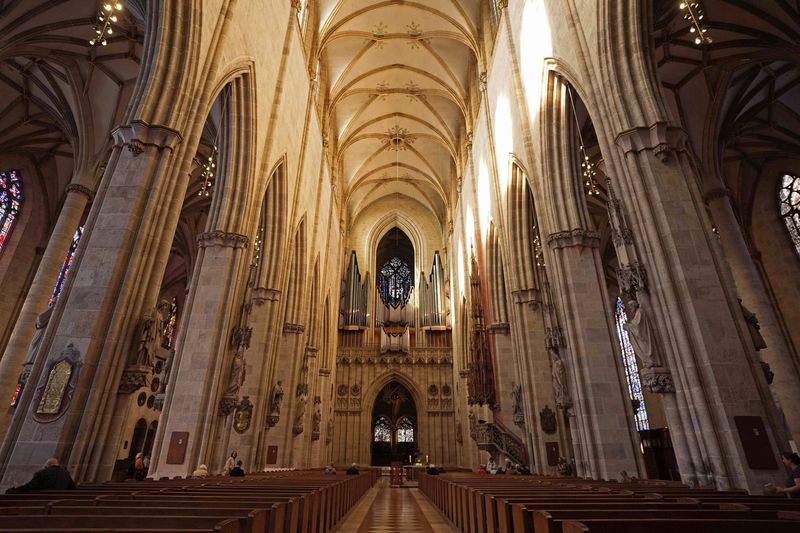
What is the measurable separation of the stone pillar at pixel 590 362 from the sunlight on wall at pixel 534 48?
12.4 feet

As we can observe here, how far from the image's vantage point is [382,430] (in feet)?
90.1

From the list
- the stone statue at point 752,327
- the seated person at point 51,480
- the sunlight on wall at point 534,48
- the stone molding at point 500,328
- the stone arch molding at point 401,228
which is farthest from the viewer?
the stone arch molding at point 401,228

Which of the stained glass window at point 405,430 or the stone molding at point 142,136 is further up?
the stone molding at point 142,136

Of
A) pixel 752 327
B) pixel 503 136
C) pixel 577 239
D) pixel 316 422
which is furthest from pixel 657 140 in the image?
pixel 316 422

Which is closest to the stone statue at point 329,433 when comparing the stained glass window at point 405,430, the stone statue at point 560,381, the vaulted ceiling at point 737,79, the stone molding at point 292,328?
the stained glass window at point 405,430

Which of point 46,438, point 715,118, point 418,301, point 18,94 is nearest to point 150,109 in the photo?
point 46,438

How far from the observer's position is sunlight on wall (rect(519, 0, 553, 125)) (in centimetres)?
1015

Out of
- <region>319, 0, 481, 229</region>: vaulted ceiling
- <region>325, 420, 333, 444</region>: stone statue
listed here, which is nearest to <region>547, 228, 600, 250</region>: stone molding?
<region>319, 0, 481, 229</region>: vaulted ceiling

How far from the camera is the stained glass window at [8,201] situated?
1554 cm

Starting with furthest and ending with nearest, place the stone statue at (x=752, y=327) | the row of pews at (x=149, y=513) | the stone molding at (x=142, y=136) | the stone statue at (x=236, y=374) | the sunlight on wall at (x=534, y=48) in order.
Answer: the sunlight on wall at (x=534, y=48) → the stone statue at (x=236, y=374) → the stone molding at (x=142, y=136) → the stone statue at (x=752, y=327) → the row of pews at (x=149, y=513)

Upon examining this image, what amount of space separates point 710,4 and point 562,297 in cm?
896

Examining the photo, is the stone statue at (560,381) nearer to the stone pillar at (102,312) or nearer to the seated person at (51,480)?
the stone pillar at (102,312)

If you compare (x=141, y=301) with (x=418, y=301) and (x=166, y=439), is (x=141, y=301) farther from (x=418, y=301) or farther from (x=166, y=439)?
(x=418, y=301)

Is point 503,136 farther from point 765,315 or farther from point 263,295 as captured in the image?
point 263,295
